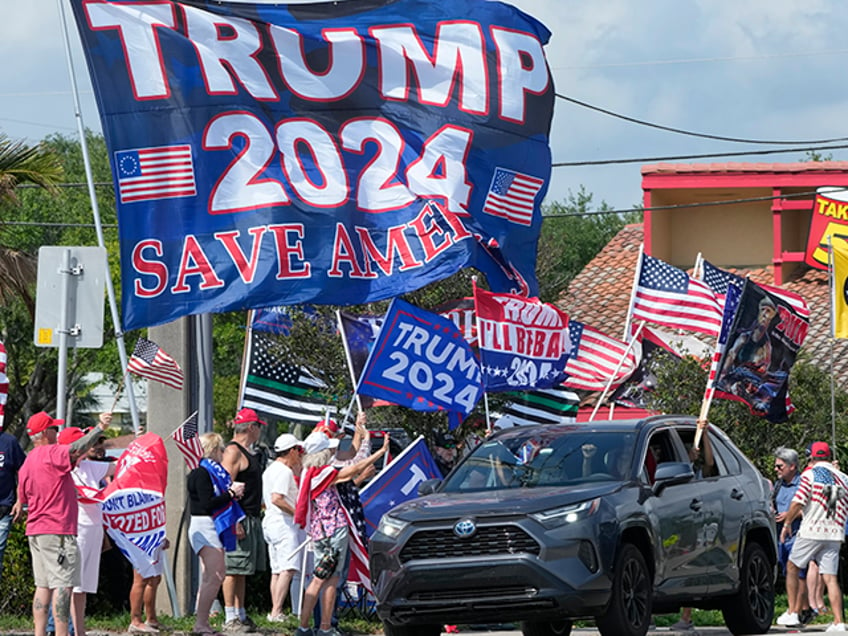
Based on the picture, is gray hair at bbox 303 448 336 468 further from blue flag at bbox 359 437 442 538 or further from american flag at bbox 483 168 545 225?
american flag at bbox 483 168 545 225

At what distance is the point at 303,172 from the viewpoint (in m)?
16.1

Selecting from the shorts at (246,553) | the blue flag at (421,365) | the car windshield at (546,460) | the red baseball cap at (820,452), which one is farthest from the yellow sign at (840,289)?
the shorts at (246,553)

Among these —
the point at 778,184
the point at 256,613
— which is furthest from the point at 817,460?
the point at 778,184

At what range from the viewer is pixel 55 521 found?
37.5ft

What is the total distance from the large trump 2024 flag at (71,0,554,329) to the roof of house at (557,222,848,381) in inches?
516

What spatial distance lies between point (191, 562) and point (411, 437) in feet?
16.5

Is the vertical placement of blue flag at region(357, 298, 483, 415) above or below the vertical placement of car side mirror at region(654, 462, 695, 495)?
above

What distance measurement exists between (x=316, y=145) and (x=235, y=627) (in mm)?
5090

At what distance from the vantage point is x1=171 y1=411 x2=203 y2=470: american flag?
1427 centimetres

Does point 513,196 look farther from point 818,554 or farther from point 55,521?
point 55,521

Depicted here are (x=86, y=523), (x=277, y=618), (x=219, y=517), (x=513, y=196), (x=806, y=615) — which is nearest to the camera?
(x=86, y=523)

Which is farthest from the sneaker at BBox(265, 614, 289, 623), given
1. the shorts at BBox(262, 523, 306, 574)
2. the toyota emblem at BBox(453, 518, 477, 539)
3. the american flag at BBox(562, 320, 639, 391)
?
the american flag at BBox(562, 320, 639, 391)

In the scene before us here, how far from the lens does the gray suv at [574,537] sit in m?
11.2

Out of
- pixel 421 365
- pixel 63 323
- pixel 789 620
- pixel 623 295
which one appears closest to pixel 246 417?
pixel 421 365
